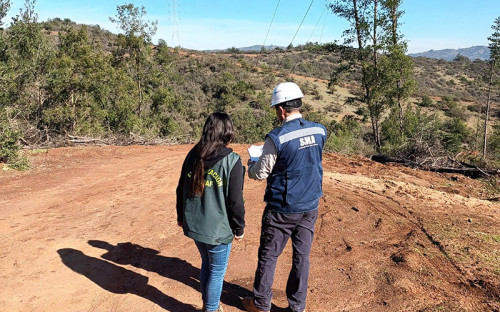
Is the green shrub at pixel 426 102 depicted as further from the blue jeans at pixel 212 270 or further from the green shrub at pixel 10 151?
the blue jeans at pixel 212 270

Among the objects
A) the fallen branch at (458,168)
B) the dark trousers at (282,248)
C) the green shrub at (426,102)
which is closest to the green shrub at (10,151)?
the dark trousers at (282,248)

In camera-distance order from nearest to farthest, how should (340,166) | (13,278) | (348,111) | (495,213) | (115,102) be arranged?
(13,278), (495,213), (340,166), (115,102), (348,111)

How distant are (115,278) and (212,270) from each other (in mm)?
1568

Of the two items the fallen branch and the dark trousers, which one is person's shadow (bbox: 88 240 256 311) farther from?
the fallen branch

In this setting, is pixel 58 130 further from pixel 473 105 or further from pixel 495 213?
pixel 473 105

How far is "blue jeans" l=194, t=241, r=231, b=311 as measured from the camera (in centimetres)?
264

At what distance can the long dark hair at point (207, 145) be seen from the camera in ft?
8.18

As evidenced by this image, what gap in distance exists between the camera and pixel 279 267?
153 inches

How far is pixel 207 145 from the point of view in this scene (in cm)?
251

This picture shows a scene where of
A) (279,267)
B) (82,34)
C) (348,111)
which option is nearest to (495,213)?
(279,267)

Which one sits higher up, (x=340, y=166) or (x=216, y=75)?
(x=216, y=75)

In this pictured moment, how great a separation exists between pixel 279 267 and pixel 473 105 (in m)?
36.7

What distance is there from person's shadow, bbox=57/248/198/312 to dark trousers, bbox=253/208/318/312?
2.47 ft

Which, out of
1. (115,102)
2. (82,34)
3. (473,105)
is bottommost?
(473,105)
